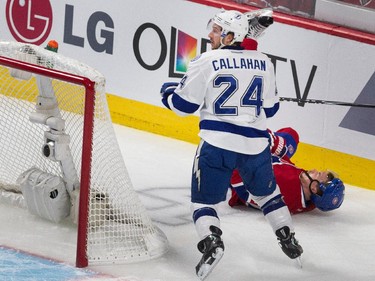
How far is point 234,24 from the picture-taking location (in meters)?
5.09

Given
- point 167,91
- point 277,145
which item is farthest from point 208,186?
point 277,145

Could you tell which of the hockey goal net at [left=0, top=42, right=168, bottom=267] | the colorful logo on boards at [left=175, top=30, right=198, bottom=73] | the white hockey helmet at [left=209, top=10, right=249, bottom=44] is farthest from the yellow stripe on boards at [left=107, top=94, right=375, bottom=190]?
the white hockey helmet at [left=209, top=10, right=249, bottom=44]

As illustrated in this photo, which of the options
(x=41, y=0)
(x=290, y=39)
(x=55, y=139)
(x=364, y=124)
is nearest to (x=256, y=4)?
(x=290, y=39)

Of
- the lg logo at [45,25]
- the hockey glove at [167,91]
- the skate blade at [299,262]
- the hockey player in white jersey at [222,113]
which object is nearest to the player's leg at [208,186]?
the hockey player in white jersey at [222,113]

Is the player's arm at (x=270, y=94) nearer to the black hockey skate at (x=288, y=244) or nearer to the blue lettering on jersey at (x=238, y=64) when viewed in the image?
the blue lettering on jersey at (x=238, y=64)

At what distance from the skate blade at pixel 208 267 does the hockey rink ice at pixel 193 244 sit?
10 cm

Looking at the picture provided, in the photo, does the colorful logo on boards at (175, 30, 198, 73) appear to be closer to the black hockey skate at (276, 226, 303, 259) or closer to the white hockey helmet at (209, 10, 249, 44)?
the white hockey helmet at (209, 10, 249, 44)

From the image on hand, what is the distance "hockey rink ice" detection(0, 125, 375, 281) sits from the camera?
16.6ft

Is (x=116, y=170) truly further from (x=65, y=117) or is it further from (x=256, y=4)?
(x=256, y=4)

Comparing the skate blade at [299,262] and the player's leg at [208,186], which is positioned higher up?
the player's leg at [208,186]

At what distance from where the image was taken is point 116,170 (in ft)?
17.3

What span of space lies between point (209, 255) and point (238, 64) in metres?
0.77

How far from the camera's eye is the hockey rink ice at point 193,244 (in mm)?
5051

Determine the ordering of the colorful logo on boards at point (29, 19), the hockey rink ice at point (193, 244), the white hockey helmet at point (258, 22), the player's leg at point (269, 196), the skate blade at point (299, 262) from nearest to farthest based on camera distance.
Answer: the hockey rink ice at point (193, 244), the player's leg at point (269, 196), the skate blade at point (299, 262), the white hockey helmet at point (258, 22), the colorful logo on boards at point (29, 19)
